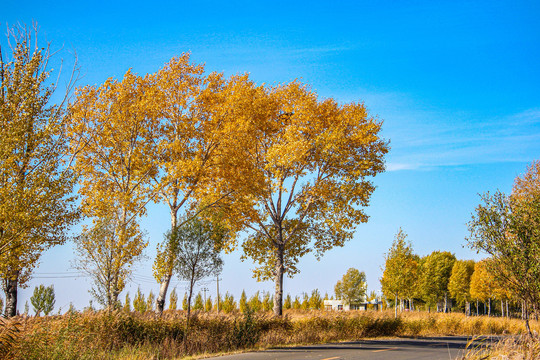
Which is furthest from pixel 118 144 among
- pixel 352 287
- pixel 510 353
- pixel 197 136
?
pixel 352 287

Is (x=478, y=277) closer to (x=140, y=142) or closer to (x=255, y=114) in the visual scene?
(x=255, y=114)

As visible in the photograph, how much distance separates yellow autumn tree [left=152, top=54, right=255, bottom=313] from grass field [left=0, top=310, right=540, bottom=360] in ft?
21.6

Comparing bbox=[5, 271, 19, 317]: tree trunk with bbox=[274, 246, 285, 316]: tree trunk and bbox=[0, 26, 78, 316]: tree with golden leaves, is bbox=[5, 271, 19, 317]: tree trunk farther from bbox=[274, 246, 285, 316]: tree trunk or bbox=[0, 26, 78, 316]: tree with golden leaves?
bbox=[274, 246, 285, 316]: tree trunk

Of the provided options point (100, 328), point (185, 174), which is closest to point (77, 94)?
point (185, 174)

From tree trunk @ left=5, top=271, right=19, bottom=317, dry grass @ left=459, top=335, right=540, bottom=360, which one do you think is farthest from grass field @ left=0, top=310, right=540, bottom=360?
tree trunk @ left=5, top=271, right=19, bottom=317

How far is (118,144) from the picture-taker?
2264 centimetres

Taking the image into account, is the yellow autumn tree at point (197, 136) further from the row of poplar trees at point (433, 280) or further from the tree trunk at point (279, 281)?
the row of poplar trees at point (433, 280)

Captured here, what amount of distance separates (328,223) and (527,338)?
15.0 m

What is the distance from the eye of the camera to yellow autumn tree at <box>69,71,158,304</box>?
21583 millimetres

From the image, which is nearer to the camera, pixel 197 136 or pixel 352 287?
pixel 197 136

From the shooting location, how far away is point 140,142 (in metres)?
22.7

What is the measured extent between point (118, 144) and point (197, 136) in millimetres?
4304

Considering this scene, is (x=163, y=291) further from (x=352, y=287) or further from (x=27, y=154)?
(x=352, y=287)

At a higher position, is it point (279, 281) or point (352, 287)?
point (279, 281)
